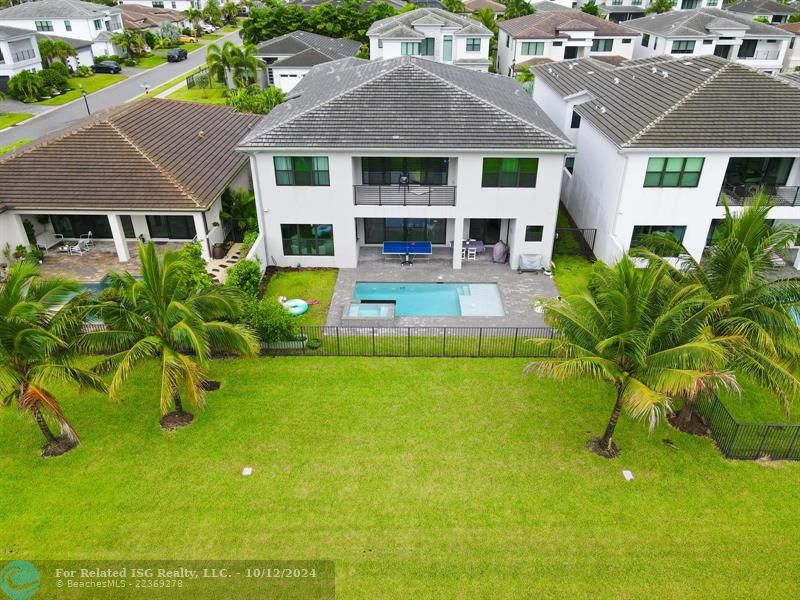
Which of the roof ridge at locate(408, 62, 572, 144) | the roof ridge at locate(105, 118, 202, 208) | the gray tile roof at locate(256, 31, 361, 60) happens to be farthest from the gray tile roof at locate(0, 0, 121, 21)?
the roof ridge at locate(408, 62, 572, 144)

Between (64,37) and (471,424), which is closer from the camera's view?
(471,424)

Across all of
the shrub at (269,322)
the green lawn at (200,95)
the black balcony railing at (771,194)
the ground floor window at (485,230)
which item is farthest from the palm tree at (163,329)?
the green lawn at (200,95)

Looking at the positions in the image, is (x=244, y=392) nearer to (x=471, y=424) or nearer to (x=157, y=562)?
(x=157, y=562)

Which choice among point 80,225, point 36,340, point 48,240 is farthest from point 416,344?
point 48,240

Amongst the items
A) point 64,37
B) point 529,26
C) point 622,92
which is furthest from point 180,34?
point 622,92

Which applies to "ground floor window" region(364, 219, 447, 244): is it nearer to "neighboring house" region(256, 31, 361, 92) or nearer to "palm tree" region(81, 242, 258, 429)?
"palm tree" region(81, 242, 258, 429)
